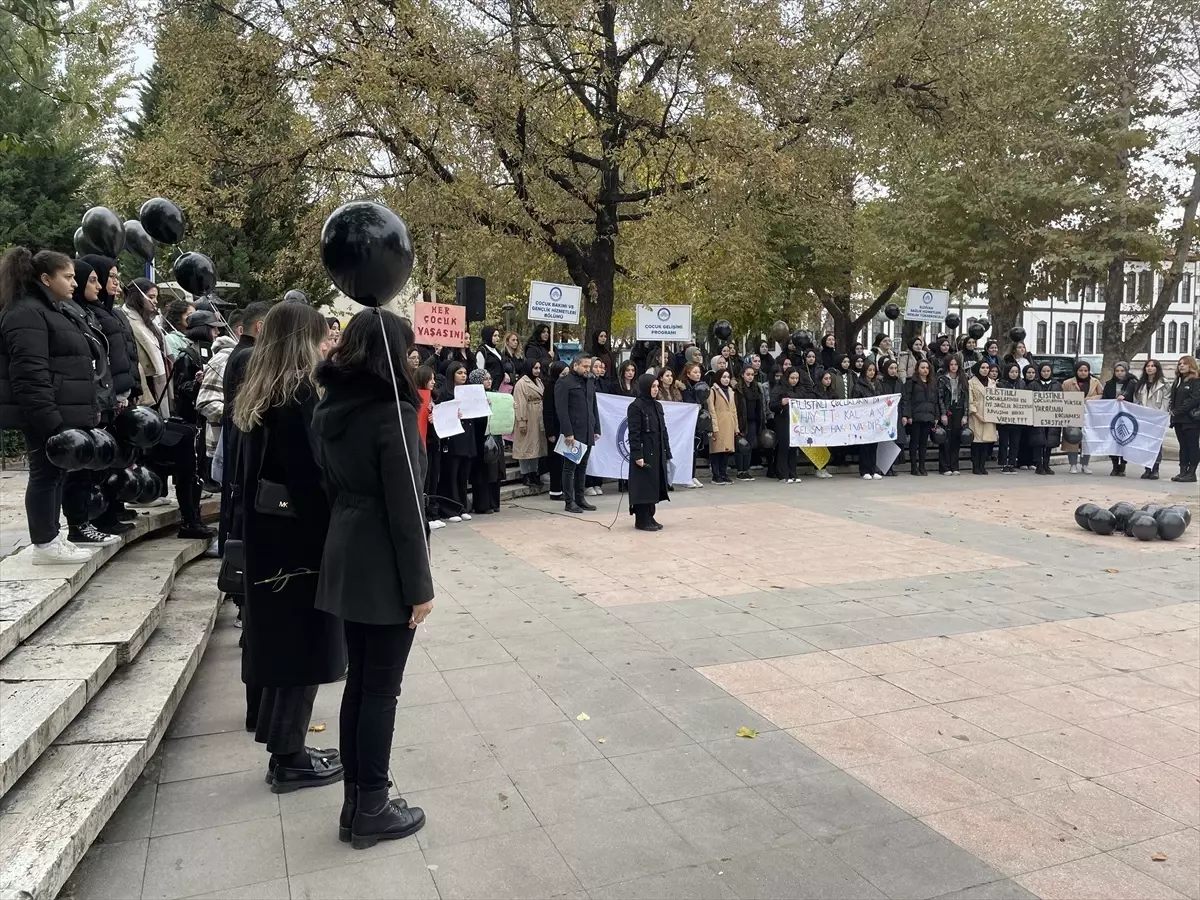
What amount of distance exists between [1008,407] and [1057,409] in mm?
915

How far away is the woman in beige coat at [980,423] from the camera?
52.7 feet

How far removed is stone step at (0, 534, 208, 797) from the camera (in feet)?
11.5

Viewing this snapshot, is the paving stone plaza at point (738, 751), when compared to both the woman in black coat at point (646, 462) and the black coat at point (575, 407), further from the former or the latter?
the black coat at point (575, 407)

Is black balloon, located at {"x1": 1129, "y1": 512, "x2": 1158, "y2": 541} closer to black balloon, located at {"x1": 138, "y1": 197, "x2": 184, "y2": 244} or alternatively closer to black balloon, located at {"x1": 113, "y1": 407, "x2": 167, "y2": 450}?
black balloon, located at {"x1": 113, "y1": 407, "x2": 167, "y2": 450}

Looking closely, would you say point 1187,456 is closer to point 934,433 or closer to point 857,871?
point 934,433

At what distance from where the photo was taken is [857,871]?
3303mm

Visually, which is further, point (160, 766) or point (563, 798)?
point (160, 766)

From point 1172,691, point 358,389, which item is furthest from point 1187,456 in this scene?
point 358,389

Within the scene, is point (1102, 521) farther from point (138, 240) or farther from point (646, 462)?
point (138, 240)

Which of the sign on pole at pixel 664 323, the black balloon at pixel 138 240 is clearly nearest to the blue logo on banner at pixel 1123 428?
the sign on pole at pixel 664 323

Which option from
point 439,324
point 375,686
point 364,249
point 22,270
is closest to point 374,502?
point 375,686

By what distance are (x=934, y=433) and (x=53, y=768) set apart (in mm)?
14794

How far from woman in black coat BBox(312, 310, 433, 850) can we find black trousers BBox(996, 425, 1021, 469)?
15.7 m

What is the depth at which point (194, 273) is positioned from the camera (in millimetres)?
8938
